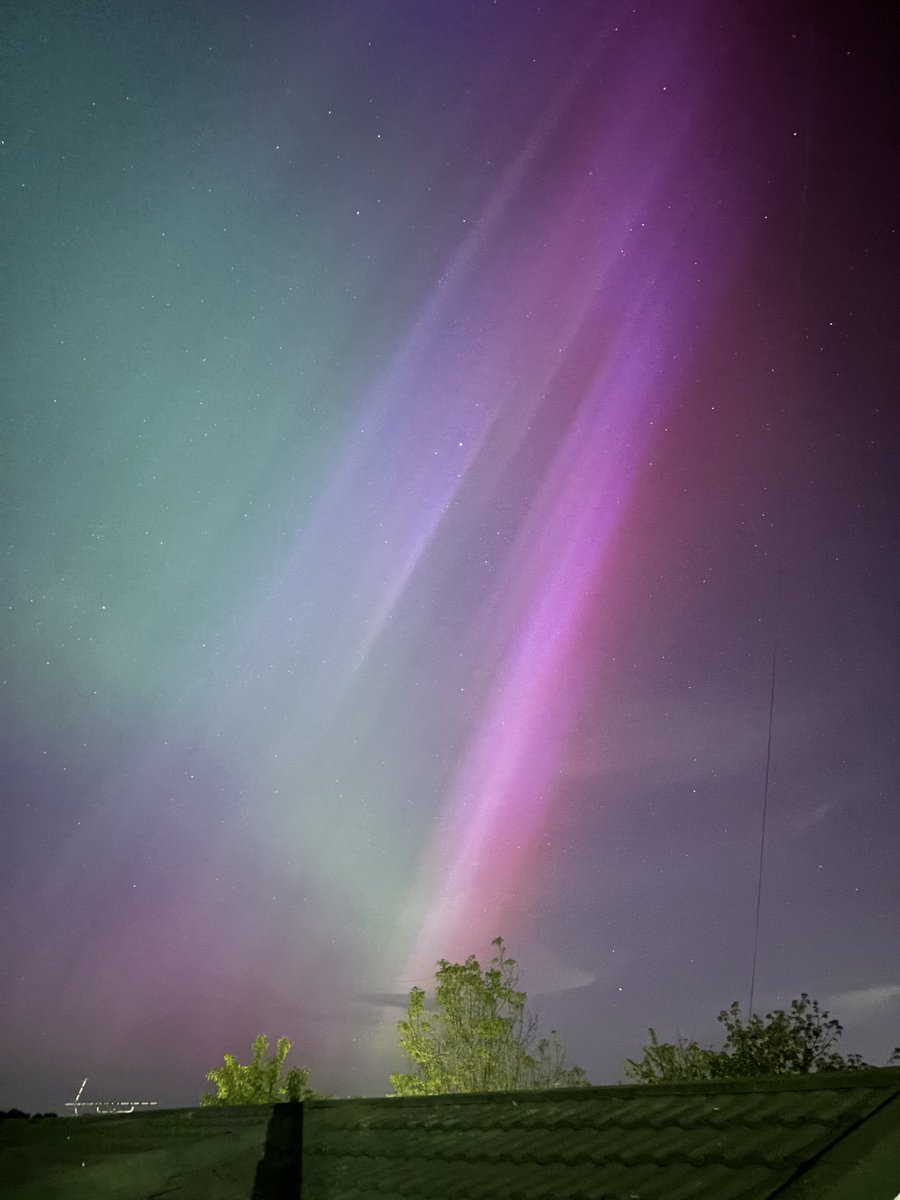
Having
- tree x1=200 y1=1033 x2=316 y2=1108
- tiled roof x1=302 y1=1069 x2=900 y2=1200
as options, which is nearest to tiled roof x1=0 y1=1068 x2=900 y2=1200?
tiled roof x1=302 y1=1069 x2=900 y2=1200

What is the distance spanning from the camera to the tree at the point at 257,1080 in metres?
31.6

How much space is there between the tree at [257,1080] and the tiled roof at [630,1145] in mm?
28086

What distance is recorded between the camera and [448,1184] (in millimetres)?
5492

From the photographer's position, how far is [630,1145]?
5.34 meters

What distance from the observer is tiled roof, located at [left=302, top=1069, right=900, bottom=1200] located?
4.32 meters

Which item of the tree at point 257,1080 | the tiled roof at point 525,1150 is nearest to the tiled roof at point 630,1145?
the tiled roof at point 525,1150

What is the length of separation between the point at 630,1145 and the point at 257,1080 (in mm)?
31681

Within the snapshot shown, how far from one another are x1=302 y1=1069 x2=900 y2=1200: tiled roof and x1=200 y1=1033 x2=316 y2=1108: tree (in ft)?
92.1

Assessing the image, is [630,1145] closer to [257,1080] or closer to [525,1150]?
[525,1150]

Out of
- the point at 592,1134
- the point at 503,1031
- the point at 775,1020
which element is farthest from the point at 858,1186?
the point at 503,1031

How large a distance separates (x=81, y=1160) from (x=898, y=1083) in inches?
291

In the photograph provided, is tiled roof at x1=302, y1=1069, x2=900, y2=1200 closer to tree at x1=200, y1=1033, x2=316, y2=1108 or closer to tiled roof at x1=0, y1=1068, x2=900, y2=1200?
tiled roof at x1=0, y1=1068, x2=900, y2=1200

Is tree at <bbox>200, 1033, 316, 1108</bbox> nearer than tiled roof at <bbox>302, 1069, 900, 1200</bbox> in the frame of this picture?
No

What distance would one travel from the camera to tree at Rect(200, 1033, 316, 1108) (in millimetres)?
31625
